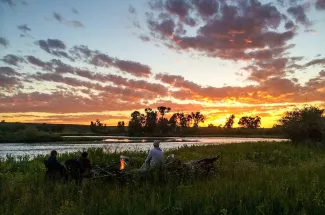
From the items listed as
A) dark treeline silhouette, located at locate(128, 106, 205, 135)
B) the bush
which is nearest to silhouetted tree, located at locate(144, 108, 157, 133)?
dark treeline silhouette, located at locate(128, 106, 205, 135)

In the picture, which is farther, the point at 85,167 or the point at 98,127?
the point at 98,127

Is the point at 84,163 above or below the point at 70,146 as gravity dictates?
above

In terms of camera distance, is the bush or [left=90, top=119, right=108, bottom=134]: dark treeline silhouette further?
[left=90, top=119, right=108, bottom=134]: dark treeline silhouette

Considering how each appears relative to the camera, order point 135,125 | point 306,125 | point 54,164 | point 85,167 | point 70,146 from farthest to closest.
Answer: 1. point 135,125
2. point 70,146
3. point 306,125
4. point 85,167
5. point 54,164

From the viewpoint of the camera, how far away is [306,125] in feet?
125

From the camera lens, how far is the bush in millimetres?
37562

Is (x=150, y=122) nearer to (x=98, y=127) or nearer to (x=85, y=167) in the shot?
(x=98, y=127)

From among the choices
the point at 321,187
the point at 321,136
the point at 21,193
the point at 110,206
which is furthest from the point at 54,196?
the point at 321,136

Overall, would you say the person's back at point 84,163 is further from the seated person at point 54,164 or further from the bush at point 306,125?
the bush at point 306,125

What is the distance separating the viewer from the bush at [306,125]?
1479 inches

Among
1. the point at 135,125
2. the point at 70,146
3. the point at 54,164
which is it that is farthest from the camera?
the point at 135,125

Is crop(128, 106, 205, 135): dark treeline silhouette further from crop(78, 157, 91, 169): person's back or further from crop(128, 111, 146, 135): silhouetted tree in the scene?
crop(78, 157, 91, 169): person's back

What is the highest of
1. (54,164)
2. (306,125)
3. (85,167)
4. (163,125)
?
(163,125)

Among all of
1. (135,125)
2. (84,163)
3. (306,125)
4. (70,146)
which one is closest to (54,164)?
(84,163)
